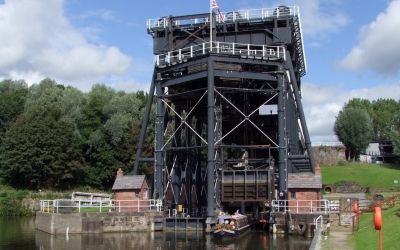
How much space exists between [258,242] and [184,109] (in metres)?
23.3

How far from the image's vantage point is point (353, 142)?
119875mm

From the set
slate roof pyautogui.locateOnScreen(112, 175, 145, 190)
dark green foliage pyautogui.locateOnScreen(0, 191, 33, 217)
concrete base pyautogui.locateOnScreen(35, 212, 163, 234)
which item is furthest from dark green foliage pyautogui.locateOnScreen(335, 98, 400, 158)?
concrete base pyautogui.locateOnScreen(35, 212, 163, 234)

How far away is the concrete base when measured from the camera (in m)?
42.8

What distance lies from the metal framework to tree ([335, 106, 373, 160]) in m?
64.7

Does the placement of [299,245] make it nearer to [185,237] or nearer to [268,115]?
[185,237]

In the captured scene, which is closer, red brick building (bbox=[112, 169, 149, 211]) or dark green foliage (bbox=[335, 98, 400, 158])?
red brick building (bbox=[112, 169, 149, 211])

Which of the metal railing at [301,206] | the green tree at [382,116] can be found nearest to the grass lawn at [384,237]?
the metal railing at [301,206]

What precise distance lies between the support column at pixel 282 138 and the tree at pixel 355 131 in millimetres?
74910

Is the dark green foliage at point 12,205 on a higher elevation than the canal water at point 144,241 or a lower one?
higher

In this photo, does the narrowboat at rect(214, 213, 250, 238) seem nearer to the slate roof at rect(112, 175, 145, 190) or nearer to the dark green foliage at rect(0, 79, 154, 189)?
the slate roof at rect(112, 175, 145, 190)

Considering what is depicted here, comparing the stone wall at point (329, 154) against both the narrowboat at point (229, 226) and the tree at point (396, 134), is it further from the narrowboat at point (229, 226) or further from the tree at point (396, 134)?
the narrowboat at point (229, 226)

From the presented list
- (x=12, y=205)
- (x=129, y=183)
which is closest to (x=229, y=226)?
(x=129, y=183)

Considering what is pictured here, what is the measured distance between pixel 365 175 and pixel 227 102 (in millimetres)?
45568

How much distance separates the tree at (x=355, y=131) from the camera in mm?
119562
